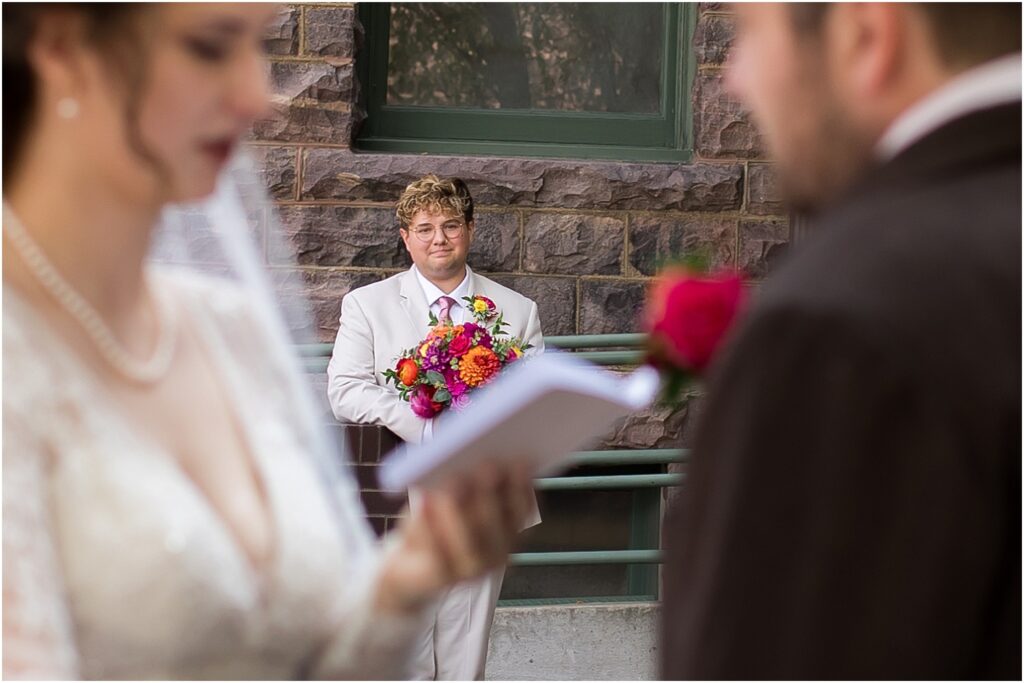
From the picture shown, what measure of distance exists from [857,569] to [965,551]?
0.10 metres

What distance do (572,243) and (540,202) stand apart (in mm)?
244

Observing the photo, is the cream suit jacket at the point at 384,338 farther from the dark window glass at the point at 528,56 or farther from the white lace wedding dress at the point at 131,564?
the white lace wedding dress at the point at 131,564

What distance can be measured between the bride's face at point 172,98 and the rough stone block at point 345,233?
491 cm

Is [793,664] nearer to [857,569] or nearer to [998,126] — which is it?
[857,569]

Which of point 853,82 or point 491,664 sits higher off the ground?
point 853,82

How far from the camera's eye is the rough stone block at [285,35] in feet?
21.4

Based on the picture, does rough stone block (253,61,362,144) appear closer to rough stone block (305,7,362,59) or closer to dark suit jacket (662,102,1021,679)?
rough stone block (305,7,362,59)

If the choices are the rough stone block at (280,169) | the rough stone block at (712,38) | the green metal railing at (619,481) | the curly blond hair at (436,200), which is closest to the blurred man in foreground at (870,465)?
the green metal railing at (619,481)

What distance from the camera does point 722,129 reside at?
267 inches

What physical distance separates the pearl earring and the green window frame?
5.28 metres

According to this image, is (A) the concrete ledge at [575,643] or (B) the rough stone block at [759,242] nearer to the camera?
(A) the concrete ledge at [575,643]

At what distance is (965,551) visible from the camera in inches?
50.0

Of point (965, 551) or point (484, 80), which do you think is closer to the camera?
point (965, 551)

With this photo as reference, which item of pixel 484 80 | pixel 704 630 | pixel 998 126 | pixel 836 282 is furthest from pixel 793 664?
pixel 484 80
